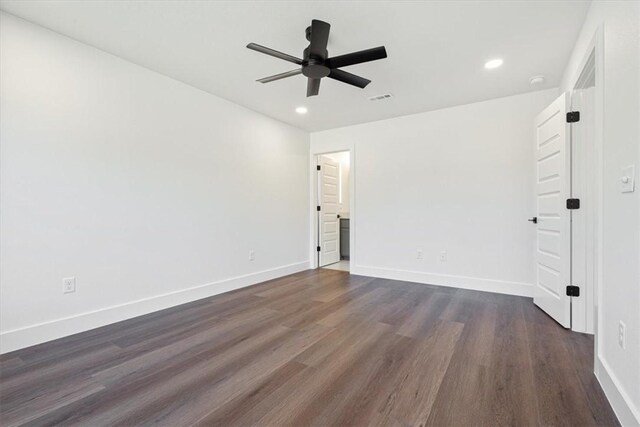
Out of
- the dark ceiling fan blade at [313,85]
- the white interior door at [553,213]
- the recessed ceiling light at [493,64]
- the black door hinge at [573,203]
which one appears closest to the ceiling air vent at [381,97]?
the recessed ceiling light at [493,64]

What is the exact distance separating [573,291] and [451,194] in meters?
1.78

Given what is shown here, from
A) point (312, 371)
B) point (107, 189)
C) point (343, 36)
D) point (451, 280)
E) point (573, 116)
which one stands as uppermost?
point (343, 36)

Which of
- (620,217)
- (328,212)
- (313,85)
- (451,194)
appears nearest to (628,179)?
(620,217)

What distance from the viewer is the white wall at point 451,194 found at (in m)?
3.54

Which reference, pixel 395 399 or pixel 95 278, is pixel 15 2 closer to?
pixel 95 278

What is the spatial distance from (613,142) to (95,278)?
384 cm

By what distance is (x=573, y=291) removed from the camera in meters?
2.52

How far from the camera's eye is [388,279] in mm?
Answer: 4391

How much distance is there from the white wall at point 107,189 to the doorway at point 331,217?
5.16ft

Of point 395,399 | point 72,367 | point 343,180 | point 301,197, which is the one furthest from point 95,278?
point 343,180

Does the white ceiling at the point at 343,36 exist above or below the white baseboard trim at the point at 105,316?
above

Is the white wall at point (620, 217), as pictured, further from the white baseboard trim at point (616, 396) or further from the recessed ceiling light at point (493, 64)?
the recessed ceiling light at point (493, 64)

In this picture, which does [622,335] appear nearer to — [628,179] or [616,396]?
[616,396]

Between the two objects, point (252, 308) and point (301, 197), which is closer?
point (252, 308)
